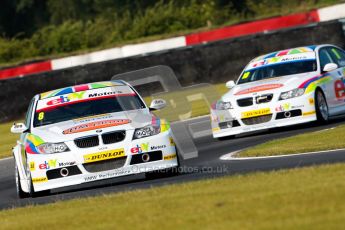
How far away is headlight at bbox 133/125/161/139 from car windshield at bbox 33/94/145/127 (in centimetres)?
92

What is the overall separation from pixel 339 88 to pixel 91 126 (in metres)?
6.56

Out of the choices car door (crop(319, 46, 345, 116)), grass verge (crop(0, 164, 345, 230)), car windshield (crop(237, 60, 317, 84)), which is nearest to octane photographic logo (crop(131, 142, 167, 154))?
grass verge (crop(0, 164, 345, 230))

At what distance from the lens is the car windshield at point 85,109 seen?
12.7 m

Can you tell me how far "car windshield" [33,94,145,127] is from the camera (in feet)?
41.7

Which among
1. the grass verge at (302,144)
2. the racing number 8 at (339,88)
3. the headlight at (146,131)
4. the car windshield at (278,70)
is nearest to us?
the headlight at (146,131)

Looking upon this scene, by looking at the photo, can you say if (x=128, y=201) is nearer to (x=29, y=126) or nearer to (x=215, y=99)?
(x=29, y=126)

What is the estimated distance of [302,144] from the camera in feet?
44.5

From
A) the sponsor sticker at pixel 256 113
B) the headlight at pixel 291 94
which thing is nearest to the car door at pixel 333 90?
the headlight at pixel 291 94

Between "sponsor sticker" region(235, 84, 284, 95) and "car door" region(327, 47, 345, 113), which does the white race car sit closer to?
"sponsor sticker" region(235, 84, 284, 95)

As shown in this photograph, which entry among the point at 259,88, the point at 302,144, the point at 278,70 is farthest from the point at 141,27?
the point at 302,144

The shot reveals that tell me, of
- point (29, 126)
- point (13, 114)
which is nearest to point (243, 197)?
point (29, 126)

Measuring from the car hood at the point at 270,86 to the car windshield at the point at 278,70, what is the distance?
0.95 ft

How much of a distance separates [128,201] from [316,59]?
8916 millimetres

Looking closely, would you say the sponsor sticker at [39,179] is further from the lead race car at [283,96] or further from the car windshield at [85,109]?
the lead race car at [283,96]
